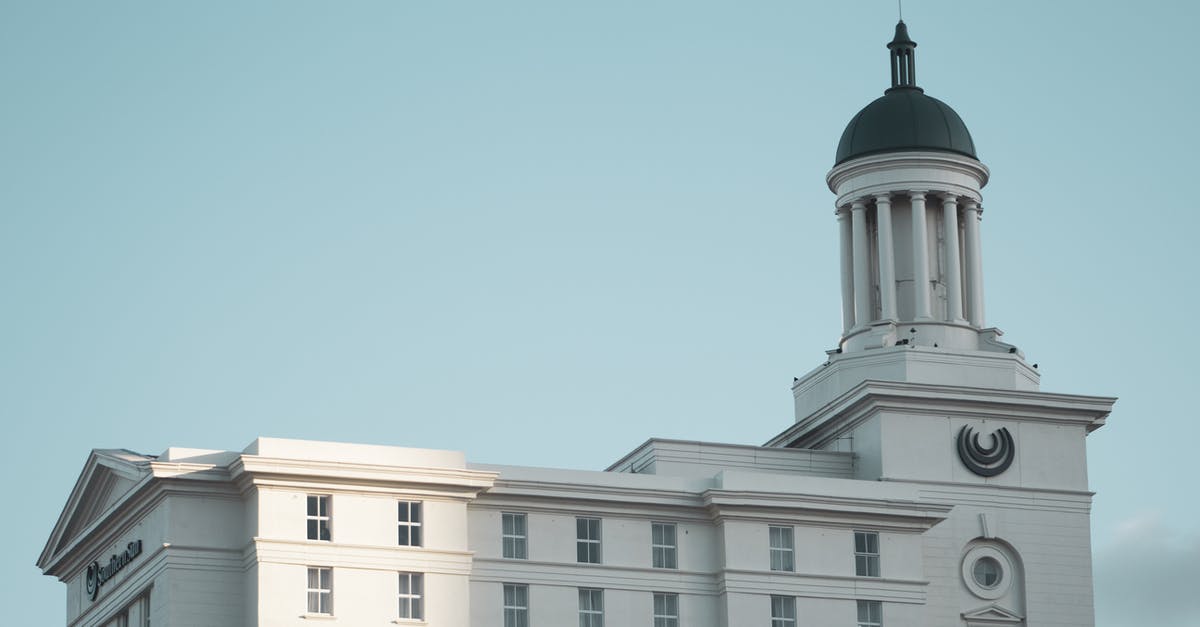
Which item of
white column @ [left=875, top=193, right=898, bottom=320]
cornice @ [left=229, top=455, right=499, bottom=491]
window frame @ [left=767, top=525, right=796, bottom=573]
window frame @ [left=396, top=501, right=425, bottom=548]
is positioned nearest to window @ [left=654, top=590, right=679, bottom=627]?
window frame @ [left=767, top=525, right=796, bottom=573]

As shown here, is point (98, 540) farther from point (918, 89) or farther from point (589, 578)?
point (918, 89)

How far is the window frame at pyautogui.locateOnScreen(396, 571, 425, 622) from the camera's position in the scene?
87.6 m

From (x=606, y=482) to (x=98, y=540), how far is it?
62.4 feet

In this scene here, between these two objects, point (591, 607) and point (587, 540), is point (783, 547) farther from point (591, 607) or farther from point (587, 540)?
point (591, 607)

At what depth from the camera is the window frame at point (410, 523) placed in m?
88.4

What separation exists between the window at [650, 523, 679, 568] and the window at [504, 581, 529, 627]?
5113 millimetres

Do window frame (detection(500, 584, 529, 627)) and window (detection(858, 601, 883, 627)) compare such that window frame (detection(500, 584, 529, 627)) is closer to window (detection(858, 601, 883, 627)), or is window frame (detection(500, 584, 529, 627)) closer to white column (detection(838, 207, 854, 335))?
window (detection(858, 601, 883, 627))

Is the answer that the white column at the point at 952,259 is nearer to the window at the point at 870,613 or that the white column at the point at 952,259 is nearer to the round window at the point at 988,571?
the round window at the point at 988,571

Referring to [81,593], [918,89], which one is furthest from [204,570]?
[918,89]

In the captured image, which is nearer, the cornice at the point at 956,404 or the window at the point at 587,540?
the window at the point at 587,540

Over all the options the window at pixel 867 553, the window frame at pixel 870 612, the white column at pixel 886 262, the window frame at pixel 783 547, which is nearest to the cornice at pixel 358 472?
the window frame at pixel 783 547

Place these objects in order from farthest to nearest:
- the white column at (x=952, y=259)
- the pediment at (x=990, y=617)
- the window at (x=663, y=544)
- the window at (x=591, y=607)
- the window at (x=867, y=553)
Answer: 1. the white column at (x=952, y=259)
2. the pediment at (x=990, y=617)
3. the window at (x=867, y=553)
4. the window at (x=663, y=544)
5. the window at (x=591, y=607)

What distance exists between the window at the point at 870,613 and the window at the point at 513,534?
40.6ft

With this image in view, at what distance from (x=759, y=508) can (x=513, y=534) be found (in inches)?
350
